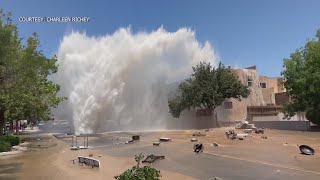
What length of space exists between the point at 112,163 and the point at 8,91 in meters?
7.10

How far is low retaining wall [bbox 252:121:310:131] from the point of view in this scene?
51062mm

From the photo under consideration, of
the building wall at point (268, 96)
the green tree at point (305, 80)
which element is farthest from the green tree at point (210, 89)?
the building wall at point (268, 96)

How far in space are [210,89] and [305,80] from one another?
1645 centimetres

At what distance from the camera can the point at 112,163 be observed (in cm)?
2141

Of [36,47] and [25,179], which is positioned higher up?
[36,47]

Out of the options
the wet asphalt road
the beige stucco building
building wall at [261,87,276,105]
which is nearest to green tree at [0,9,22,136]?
the wet asphalt road

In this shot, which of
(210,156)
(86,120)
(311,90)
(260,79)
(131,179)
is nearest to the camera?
(131,179)

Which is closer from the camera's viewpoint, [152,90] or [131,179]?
[131,179]

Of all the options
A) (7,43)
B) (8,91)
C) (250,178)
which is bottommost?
(250,178)

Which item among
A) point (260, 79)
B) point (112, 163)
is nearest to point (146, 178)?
point (112, 163)

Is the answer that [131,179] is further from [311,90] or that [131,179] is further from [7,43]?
[311,90]

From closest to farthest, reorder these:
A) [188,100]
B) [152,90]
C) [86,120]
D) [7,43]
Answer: [7,43]
[188,100]
[86,120]
[152,90]

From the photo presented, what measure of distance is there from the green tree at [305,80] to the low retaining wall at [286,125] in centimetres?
175

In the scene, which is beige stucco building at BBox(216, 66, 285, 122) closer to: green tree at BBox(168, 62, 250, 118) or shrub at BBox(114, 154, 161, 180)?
green tree at BBox(168, 62, 250, 118)
